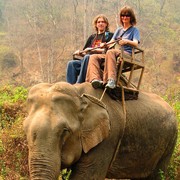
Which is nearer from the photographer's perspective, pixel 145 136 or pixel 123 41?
pixel 123 41

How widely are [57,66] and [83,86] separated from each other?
2827cm

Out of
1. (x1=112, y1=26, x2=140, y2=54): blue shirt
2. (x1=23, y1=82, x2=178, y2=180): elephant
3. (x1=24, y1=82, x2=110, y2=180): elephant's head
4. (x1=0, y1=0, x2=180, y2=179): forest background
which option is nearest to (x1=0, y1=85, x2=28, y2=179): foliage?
(x1=23, y1=82, x2=178, y2=180): elephant

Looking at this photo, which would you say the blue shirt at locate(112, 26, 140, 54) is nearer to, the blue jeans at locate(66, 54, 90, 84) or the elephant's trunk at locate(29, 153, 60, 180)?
the blue jeans at locate(66, 54, 90, 84)

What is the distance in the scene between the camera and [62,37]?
36781 millimetres

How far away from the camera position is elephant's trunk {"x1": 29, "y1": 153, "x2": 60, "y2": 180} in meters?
3.56

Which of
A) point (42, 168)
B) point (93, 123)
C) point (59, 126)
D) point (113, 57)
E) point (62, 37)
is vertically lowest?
point (62, 37)

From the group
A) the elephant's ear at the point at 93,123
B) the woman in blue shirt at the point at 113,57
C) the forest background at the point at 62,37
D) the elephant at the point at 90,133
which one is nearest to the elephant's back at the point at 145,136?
the elephant at the point at 90,133

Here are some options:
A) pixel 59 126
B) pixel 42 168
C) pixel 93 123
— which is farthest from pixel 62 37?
pixel 42 168

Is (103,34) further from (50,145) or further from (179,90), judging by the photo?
(179,90)

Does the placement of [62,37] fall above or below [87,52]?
below

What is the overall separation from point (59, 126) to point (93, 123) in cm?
58

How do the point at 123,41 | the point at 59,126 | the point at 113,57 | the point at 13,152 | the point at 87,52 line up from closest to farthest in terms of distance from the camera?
the point at 59,126
the point at 113,57
the point at 123,41
the point at 87,52
the point at 13,152

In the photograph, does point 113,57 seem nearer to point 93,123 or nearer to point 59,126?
point 93,123

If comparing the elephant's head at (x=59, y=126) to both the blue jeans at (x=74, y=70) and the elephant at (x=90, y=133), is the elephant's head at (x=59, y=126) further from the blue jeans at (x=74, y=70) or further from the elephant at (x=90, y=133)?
the blue jeans at (x=74, y=70)
